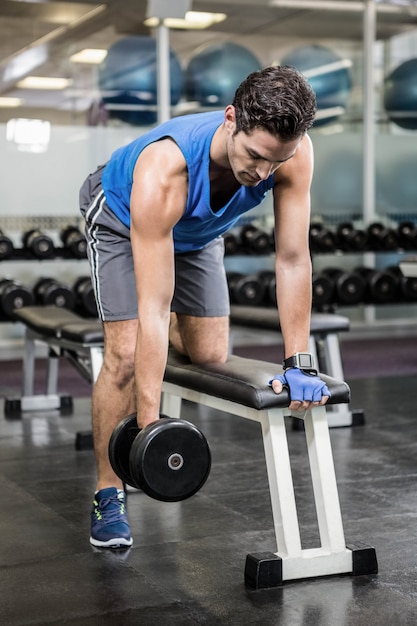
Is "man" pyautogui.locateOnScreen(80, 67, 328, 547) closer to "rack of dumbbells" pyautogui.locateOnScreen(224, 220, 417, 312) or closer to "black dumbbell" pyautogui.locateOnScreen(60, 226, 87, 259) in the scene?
"black dumbbell" pyautogui.locateOnScreen(60, 226, 87, 259)

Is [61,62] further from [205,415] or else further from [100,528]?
[100,528]

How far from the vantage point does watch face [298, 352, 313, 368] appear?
211cm

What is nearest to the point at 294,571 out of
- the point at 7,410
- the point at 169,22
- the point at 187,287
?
the point at 187,287

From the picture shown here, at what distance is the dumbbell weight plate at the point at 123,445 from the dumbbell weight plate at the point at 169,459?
138 millimetres

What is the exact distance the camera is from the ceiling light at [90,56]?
6.66m

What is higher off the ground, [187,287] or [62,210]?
[62,210]

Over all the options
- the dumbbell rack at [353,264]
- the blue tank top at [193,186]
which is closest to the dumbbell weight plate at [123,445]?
the blue tank top at [193,186]

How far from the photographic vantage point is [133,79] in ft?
22.0

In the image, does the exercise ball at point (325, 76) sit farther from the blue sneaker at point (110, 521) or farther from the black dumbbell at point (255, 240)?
the blue sneaker at point (110, 521)

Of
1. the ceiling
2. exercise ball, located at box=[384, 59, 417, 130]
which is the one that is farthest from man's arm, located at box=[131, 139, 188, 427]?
exercise ball, located at box=[384, 59, 417, 130]

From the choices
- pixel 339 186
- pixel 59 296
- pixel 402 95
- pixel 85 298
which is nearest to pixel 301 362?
pixel 59 296

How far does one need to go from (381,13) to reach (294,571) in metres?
6.36

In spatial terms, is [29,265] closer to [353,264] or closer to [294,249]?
[353,264]

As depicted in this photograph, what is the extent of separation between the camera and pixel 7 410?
4.35 metres
